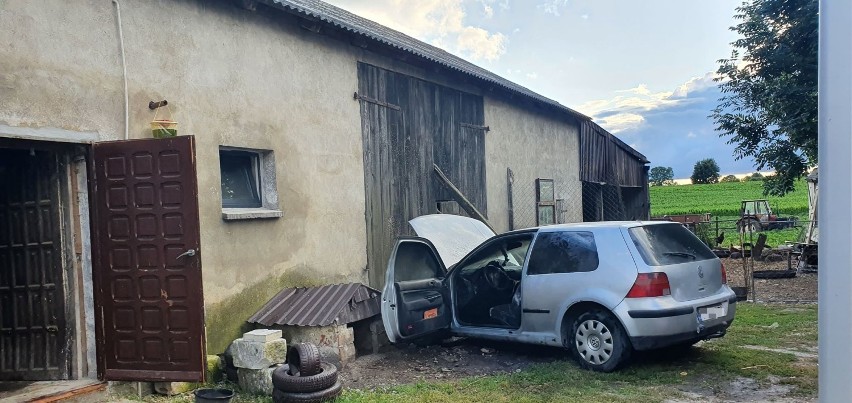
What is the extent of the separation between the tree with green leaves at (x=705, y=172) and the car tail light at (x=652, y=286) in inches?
2710

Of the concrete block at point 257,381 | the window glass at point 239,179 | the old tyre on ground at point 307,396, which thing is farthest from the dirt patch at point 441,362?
the window glass at point 239,179

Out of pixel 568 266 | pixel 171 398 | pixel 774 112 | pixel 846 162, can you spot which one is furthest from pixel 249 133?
pixel 774 112

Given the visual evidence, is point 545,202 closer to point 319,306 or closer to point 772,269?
point 772,269

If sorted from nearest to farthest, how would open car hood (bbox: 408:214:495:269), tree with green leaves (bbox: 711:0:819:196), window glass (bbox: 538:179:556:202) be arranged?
1. open car hood (bbox: 408:214:495:269)
2. tree with green leaves (bbox: 711:0:819:196)
3. window glass (bbox: 538:179:556:202)

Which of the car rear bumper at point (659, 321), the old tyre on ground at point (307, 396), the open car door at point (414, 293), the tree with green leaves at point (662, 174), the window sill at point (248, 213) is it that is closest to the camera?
the old tyre on ground at point (307, 396)

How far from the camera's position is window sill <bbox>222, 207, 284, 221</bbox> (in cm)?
674

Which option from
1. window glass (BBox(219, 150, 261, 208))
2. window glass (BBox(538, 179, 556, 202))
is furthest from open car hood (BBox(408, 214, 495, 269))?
window glass (BBox(538, 179, 556, 202))

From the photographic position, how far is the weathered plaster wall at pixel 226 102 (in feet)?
17.1

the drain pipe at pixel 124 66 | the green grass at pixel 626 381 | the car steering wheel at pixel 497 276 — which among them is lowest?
the green grass at pixel 626 381

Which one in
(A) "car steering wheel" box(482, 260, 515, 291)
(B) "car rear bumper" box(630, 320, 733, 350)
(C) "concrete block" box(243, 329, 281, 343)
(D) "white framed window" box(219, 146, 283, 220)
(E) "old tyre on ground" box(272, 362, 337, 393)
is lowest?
(E) "old tyre on ground" box(272, 362, 337, 393)

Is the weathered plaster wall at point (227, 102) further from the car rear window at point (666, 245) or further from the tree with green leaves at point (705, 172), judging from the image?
the tree with green leaves at point (705, 172)

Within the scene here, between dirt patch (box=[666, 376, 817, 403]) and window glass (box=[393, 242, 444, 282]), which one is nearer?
dirt patch (box=[666, 376, 817, 403])

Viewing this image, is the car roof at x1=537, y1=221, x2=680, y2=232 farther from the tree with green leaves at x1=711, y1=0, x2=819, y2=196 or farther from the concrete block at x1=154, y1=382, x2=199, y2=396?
the tree with green leaves at x1=711, y1=0, x2=819, y2=196

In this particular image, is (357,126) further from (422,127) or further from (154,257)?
(154,257)
